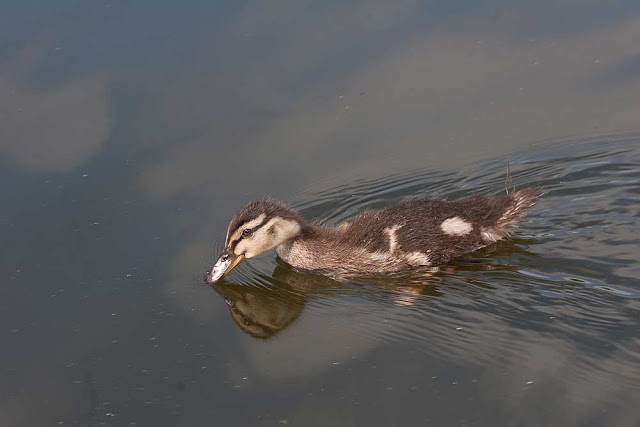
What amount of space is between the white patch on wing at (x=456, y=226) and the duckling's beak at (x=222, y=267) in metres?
1.32

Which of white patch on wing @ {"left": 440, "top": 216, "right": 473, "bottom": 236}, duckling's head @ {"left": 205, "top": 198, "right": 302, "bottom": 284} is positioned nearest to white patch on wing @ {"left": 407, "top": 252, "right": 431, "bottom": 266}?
white patch on wing @ {"left": 440, "top": 216, "right": 473, "bottom": 236}

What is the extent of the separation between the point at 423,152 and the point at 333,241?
1.19m

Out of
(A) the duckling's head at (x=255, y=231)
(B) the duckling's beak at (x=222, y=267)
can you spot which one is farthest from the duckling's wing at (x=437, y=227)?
(B) the duckling's beak at (x=222, y=267)

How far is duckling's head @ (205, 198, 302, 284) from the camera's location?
6.34m

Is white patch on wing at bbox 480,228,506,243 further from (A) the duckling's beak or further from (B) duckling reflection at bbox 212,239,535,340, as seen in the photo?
(A) the duckling's beak

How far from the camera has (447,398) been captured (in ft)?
16.1

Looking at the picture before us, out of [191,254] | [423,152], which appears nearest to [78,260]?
[191,254]

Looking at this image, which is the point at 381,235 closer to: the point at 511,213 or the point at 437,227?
the point at 437,227

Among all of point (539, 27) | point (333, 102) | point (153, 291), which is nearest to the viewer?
point (153, 291)

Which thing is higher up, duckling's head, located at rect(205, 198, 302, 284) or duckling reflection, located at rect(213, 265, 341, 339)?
duckling's head, located at rect(205, 198, 302, 284)

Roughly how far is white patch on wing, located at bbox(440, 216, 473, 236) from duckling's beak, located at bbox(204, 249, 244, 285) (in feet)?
4.34

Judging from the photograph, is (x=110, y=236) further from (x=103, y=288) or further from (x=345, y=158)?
(x=345, y=158)

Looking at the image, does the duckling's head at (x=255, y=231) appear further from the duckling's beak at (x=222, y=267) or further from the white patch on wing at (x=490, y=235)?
the white patch on wing at (x=490, y=235)

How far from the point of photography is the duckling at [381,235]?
6.39m
